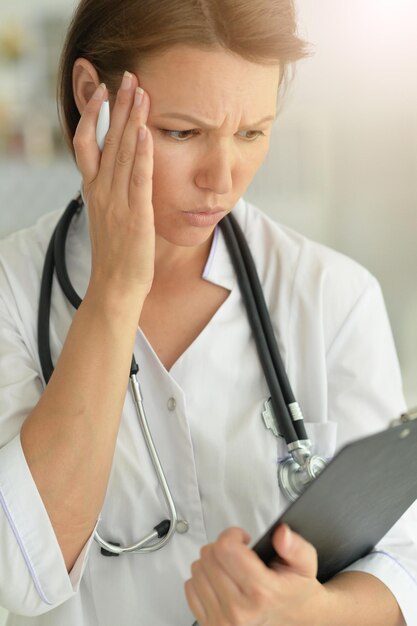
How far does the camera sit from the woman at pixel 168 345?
46.8 inches

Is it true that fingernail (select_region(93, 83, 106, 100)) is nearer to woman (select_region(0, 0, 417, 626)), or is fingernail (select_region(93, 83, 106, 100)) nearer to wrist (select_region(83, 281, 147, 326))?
woman (select_region(0, 0, 417, 626))

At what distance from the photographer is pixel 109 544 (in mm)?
1261

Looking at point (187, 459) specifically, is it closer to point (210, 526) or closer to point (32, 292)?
point (210, 526)

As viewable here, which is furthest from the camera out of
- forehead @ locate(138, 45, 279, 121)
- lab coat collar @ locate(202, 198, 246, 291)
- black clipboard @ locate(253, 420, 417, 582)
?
lab coat collar @ locate(202, 198, 246, 291)

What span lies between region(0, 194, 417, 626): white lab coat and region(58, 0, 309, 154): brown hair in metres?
0.35

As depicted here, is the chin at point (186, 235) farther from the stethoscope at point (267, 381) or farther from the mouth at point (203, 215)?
the stethoscope at point (267, 381)

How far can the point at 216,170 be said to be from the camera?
3.97ft

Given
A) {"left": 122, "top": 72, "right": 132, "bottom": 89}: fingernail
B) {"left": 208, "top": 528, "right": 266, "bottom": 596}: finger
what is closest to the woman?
{"left": 122, "top": 72, "right": 132, "bottom": 89}: fingernail

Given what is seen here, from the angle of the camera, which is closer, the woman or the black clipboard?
the black clipboard

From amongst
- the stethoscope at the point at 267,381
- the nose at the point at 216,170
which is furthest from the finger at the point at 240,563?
the nose at the point at 216,170

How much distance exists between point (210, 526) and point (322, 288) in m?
0.40

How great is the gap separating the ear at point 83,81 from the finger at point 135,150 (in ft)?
0.41

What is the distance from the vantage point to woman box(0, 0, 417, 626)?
119cm

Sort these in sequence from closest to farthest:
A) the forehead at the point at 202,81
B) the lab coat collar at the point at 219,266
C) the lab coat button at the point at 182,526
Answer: the forehead at the point at 202,81 → the lab coat button at the point at 182,526 → the lab coat collar at the point at 219,266
